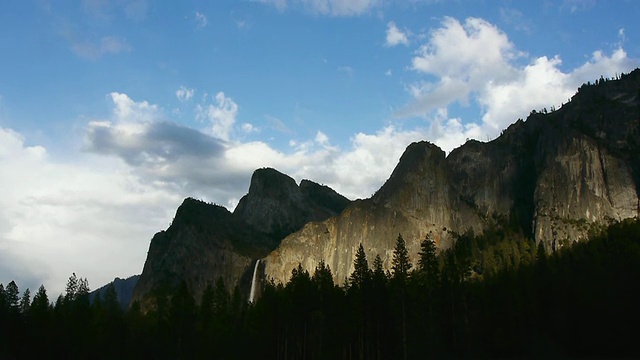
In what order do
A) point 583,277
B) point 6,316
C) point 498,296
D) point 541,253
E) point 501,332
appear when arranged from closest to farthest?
point 501,332 < point 498,296 < point 583,277 < point 6,316 < point 541,253

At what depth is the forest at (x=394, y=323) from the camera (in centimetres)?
7769

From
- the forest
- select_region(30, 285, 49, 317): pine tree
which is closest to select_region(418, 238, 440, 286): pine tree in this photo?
the forest

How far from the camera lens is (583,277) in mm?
100188

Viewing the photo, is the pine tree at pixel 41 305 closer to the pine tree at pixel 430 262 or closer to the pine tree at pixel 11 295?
the pine tree at pixel 11 295

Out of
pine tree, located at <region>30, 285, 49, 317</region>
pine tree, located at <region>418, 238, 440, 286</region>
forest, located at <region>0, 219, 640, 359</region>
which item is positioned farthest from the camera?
pine tree, located at <region>30, 285, 49, 317</region>

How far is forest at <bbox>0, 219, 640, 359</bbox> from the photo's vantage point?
3059 inches

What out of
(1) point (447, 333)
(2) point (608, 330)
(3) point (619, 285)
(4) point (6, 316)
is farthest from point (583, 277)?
(4) point (6, 316)

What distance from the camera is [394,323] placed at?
7706cm

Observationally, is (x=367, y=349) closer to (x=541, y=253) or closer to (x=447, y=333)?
(x=447, y=333)

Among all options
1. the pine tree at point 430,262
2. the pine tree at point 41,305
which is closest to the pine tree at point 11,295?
the pine tree at point 41,305

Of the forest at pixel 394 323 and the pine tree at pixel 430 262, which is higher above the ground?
the pine tree at pixel 430 262

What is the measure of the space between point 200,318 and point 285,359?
130 feet

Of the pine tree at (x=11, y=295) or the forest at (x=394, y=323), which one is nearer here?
the forest at (x=394, y=323)

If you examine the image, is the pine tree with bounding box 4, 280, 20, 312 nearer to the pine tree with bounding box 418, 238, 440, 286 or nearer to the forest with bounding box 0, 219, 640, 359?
the forest with bounding box 0, 219, 640, 359
